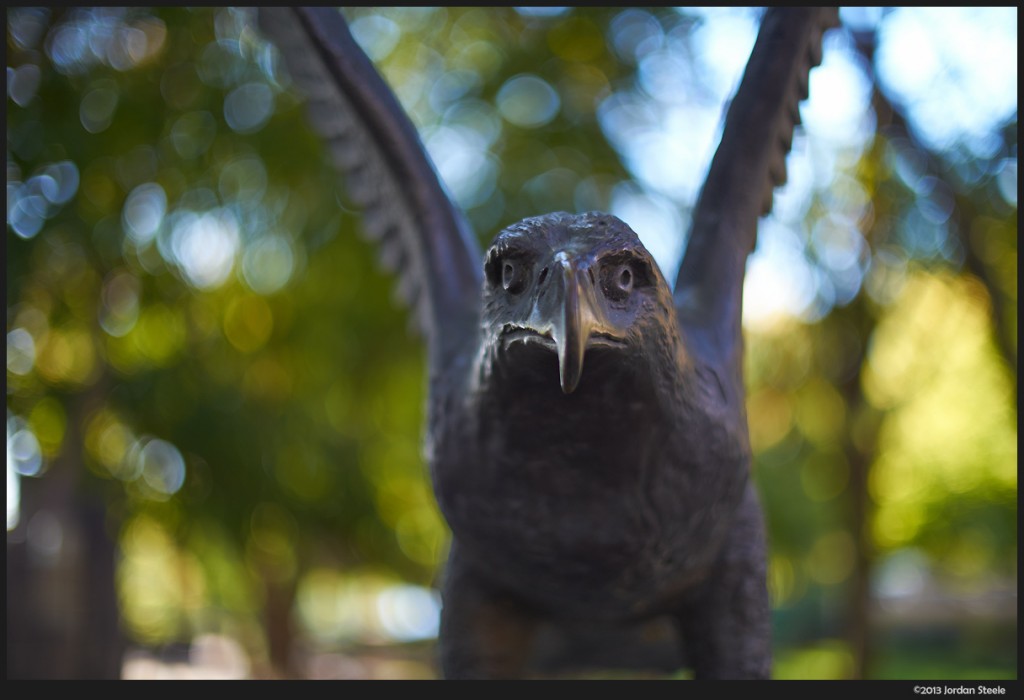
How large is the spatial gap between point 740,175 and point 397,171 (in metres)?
0.95

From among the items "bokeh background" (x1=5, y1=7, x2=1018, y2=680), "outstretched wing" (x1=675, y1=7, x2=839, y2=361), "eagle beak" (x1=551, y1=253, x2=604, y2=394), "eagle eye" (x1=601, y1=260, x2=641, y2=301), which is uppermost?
"bokeh background" (x1=5, y1=7, x2=1018, y2=680)

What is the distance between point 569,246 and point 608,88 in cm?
807

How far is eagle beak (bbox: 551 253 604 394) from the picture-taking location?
146 cm

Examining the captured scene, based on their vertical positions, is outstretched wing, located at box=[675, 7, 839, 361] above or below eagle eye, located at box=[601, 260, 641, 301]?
above

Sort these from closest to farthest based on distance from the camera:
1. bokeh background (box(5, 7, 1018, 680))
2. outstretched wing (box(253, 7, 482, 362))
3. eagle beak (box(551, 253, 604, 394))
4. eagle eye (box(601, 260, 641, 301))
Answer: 1. eagle beak (box(551, 253, 604, 394))
2. eagle eye (box(601, 260, 641, 301))
3. outstretched wing (box(253, 7, 482, 362))
4. bokeh background (box(5, 7, 1018, 680))

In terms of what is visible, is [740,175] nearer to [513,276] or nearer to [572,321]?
[513,276]

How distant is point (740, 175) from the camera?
7.88ft

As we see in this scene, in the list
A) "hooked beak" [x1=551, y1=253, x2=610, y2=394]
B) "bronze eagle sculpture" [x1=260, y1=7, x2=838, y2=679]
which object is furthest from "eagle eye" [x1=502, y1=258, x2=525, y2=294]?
"hooked beak" [x1=551, y1=253, x2=610, y2=394]

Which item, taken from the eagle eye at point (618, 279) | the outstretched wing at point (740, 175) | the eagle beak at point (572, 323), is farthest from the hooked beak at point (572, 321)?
the outstretched wing at point (740, 175)

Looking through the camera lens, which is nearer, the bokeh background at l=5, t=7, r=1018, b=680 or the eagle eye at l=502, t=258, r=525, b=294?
the eagle eye at l=502, t=258, r=525, b=294

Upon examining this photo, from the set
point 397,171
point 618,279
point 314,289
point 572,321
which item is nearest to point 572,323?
point 572,321

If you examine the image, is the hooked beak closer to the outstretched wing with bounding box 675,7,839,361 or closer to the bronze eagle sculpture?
the bronze eagle sculpture

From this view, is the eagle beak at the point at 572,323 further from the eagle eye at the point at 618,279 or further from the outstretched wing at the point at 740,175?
the outstretched wing at the point at 740,175
